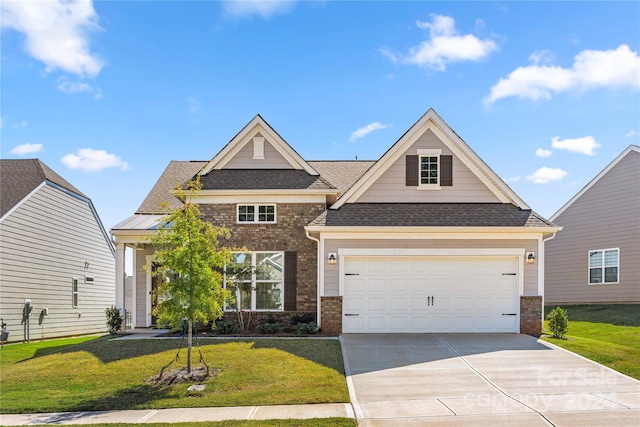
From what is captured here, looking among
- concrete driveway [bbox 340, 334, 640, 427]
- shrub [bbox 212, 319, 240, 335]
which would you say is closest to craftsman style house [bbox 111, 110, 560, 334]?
shrub [bbox 212, 319, 240, 335]

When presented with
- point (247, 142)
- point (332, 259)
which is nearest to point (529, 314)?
point (332, 259)

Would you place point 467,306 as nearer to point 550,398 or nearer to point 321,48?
point 550,398

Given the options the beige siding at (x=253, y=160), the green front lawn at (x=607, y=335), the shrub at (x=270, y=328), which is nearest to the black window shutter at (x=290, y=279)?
the shrub at (x=270, y=328)

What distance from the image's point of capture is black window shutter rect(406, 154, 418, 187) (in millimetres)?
16672

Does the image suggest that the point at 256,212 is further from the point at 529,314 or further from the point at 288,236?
the point at 529,314

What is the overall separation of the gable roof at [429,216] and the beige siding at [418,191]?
175 millimetres

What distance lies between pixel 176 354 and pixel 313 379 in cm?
408

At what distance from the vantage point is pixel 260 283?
55.8 ft

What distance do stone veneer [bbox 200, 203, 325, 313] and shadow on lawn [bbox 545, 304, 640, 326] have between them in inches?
390

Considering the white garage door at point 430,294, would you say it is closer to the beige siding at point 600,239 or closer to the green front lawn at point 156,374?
the green front lawn at point 156,374

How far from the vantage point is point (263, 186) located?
56.5 feet

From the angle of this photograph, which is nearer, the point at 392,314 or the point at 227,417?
the point at 227,417

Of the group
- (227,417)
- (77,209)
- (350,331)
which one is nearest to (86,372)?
(227,417)

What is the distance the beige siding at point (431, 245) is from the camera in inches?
611
